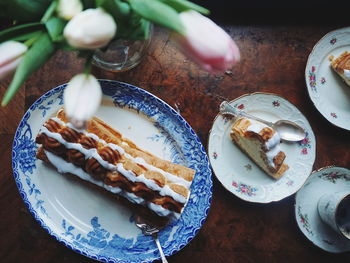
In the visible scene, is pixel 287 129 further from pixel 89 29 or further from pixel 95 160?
pixel 89 29

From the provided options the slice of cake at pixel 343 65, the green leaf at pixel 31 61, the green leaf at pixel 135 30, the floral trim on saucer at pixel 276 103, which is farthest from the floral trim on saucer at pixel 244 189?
the green leaf at pixel 31 61

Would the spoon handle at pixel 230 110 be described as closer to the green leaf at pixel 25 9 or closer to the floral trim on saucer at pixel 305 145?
the floral trim on saucer at pixel 305 145

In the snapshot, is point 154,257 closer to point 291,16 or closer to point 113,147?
point 113,147

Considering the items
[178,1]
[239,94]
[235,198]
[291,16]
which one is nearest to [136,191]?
[235,198]

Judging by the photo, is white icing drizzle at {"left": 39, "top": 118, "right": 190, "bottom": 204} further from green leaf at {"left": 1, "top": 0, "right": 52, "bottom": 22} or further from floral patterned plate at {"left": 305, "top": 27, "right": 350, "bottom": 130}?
floral patterned plate at {"left": 305, "top": 27, "right": 350, "bottom": 130}

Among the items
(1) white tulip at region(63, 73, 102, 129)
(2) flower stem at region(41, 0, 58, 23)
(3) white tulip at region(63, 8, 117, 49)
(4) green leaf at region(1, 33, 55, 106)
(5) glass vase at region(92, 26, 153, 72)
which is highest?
(3) white tulip at region(63, 8, 117, 49)

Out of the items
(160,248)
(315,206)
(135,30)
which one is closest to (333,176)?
(315,206)

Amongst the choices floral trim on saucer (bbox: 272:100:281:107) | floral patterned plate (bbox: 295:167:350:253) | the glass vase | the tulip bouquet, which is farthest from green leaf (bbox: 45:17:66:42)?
floral patterned plate (bbox: 295:167:350:253)
